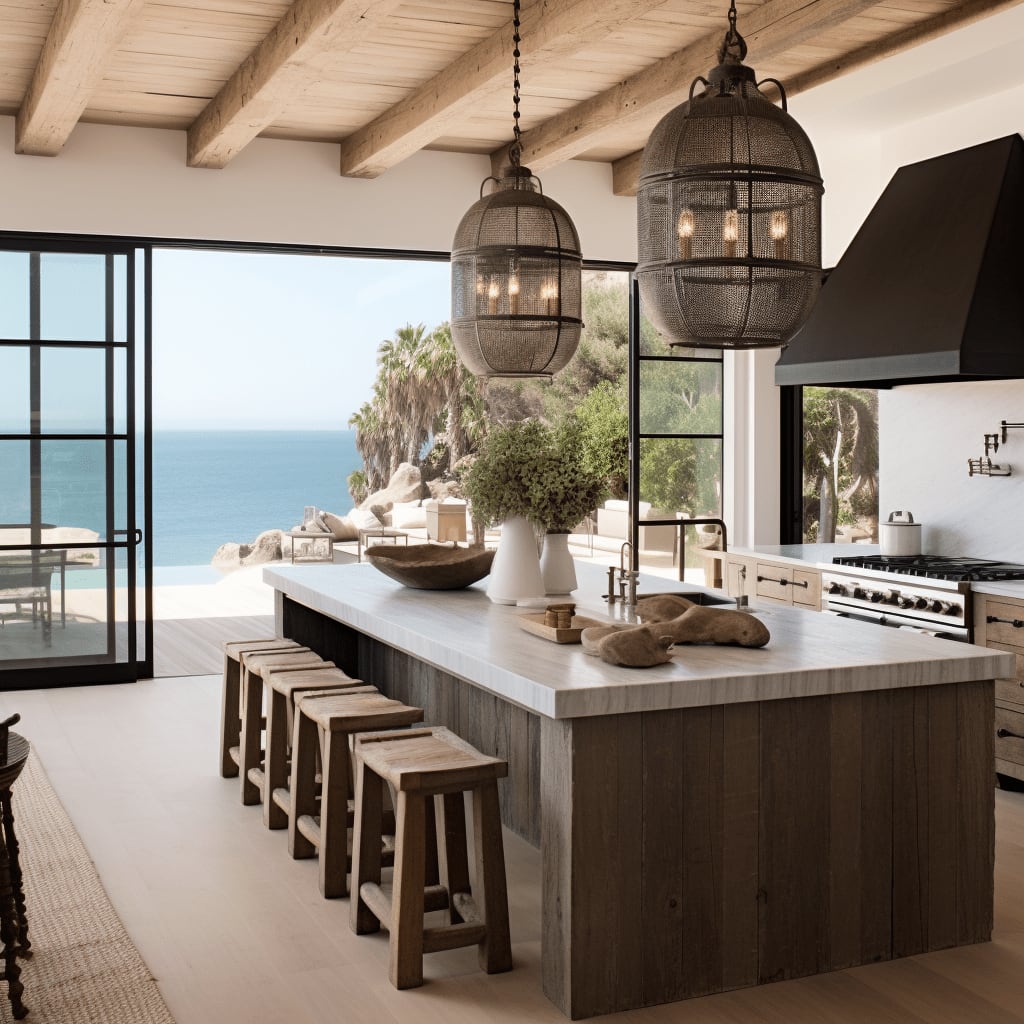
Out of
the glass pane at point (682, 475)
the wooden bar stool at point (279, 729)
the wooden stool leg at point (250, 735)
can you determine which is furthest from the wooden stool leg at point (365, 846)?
the glass pane at point (682, 475)

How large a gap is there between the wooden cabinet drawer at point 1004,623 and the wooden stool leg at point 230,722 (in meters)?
2.85

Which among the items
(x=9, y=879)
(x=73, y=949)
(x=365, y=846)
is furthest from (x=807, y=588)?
(x=9, y=879)

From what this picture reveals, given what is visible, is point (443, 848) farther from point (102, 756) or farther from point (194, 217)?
point (194, 217)

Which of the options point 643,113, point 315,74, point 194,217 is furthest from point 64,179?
point 643,113

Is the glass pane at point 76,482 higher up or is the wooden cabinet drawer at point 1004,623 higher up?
the glass pane at point 76,482

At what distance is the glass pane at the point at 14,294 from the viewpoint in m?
6.44

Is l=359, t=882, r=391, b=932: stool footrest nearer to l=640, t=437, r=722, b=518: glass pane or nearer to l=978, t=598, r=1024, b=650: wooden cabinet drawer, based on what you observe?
l=978, t=598, r=1024, b=650: wooden cabinet drawer

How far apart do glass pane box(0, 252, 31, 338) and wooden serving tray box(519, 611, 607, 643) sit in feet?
13.5

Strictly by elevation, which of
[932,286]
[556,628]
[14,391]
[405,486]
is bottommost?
[556,628]

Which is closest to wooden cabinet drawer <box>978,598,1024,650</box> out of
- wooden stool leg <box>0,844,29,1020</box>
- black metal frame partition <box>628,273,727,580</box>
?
black metal frame partition <box>628,273,727,580</box>

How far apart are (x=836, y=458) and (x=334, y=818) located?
5424mm

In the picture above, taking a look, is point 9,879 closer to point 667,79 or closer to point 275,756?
point 275,756

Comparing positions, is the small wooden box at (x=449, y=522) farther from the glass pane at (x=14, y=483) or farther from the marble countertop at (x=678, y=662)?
the marble countertop at (x=678, y=662)

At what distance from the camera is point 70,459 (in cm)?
661
